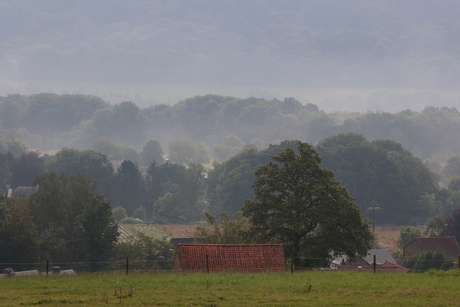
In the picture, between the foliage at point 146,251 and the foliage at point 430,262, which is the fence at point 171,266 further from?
the foliage at point 146,251

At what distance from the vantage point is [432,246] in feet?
272

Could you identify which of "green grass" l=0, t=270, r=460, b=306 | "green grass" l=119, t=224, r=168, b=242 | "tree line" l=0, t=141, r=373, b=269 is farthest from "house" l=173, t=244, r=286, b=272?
"green grass" l=119, t=224, r=168, b=242

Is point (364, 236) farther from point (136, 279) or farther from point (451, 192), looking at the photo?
point (451, 192)

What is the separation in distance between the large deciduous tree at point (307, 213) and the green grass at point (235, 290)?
14191 millimetres

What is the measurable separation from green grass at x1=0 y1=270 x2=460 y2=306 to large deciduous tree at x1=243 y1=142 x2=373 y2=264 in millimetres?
14191

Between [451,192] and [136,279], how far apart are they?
131 meters

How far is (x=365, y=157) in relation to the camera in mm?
151500

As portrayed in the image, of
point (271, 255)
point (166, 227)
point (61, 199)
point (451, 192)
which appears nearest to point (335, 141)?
point (451, 192)

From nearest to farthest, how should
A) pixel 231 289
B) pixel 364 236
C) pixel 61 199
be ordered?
1. pixel 231 289
2. pixel 364 236
3. pixel 61 199

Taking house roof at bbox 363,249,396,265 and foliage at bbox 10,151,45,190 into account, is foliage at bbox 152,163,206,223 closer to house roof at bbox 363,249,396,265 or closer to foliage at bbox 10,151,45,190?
foliage at bbox 10,151,45,190

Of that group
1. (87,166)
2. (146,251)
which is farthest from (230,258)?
(87,166)

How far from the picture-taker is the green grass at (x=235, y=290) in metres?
23.9

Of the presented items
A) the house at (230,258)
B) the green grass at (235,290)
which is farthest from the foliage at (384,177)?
the green grass at (235,290)

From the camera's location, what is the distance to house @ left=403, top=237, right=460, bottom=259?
270 feet
